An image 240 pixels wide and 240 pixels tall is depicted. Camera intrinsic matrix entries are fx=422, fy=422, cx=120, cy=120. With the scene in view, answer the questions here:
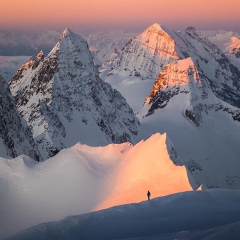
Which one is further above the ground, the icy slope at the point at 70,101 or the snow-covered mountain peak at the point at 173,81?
the icy slope at the point at 70,101

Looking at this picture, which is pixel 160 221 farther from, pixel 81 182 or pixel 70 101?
pixel 70 101

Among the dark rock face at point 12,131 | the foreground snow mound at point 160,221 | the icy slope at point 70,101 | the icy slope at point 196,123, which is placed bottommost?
the icy slope at point 196,123

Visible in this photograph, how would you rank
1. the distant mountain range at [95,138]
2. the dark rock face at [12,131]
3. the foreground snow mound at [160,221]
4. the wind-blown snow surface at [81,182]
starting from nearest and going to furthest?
the foreground snow mound at [160,221], the wind-blown snow surface at [81,182], the distant mountain range at [95,138], the dark rock face at [12,131]

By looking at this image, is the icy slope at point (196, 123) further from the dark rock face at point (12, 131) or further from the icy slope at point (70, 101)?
the dark rock face at point (12, 131)

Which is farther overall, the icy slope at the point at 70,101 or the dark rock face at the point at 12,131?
the icy slope at the point at 70,101

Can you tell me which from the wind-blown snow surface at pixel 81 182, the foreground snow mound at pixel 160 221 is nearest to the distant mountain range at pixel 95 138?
the wind-blown snow surface at pixel 81 182

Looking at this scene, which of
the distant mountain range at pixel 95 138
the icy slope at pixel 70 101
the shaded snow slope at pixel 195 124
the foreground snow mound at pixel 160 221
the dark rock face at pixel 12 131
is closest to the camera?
the foreground snow mound at pixel 160 221
